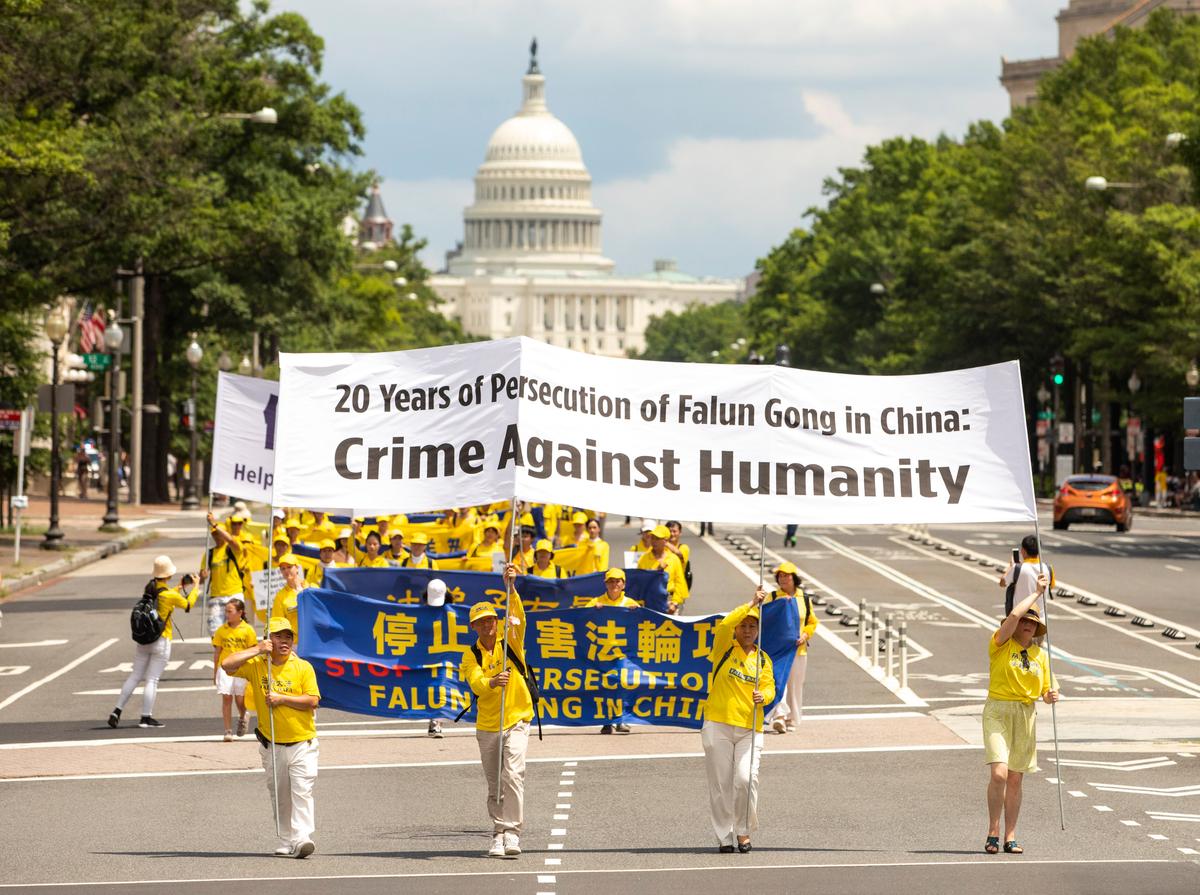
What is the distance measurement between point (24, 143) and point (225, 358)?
17691mm

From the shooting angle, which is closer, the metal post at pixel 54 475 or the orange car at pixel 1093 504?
the metal post at pixel 54 475

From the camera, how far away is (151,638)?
21.1 meters

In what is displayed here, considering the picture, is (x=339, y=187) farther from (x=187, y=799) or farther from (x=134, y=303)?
(x=187, y=799)

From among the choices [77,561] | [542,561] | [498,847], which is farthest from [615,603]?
[77,561]

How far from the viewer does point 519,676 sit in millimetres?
14047

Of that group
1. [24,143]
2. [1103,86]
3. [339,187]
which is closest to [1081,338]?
[1103,86]

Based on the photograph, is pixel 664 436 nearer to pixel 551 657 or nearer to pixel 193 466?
pixel 551 657

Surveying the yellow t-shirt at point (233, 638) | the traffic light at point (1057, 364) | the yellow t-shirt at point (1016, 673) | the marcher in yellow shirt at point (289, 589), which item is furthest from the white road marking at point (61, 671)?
the traffic light at point (1057, 364)

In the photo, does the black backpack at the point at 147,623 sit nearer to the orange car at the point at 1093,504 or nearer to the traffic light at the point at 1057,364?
the orange car at the point at 1093,504

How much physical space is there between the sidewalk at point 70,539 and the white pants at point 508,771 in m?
18.2

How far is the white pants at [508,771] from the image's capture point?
13922mm

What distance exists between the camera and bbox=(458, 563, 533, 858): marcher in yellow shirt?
1390 centimetres

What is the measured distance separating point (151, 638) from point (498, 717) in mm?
7893

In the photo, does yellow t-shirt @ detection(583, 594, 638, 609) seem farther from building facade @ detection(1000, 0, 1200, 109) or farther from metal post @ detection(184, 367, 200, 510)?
building facade @ detection(1000, 0, 1200, 109)
